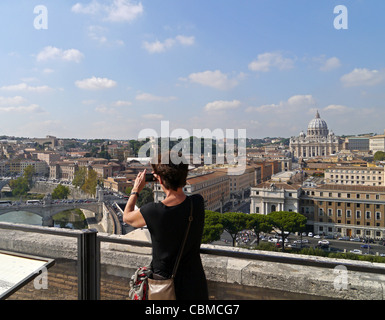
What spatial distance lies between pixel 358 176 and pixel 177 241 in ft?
60.3

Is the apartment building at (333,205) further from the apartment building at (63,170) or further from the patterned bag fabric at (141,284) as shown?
the patterned bag fabric at (141,284)

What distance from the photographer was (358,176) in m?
17.1

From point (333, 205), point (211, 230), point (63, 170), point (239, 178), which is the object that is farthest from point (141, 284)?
point (63, 170)

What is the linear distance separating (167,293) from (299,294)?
318 millimetres

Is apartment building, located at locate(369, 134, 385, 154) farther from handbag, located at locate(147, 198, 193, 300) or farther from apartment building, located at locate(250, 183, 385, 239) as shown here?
handbag, located at locate(147, 198, 193, 300)

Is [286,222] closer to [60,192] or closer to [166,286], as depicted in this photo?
[166,286]

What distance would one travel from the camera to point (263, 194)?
1451 centimetres

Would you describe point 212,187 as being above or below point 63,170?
below

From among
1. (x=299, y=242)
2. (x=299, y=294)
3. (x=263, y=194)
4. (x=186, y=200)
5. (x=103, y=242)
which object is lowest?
(x=299, y=242)

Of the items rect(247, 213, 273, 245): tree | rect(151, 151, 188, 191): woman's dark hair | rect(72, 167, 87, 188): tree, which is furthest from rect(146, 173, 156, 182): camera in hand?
rect(72, 167, 87, 188): tree

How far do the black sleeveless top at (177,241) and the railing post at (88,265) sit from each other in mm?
212

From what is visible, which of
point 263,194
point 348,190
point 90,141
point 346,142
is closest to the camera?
point 348,190
